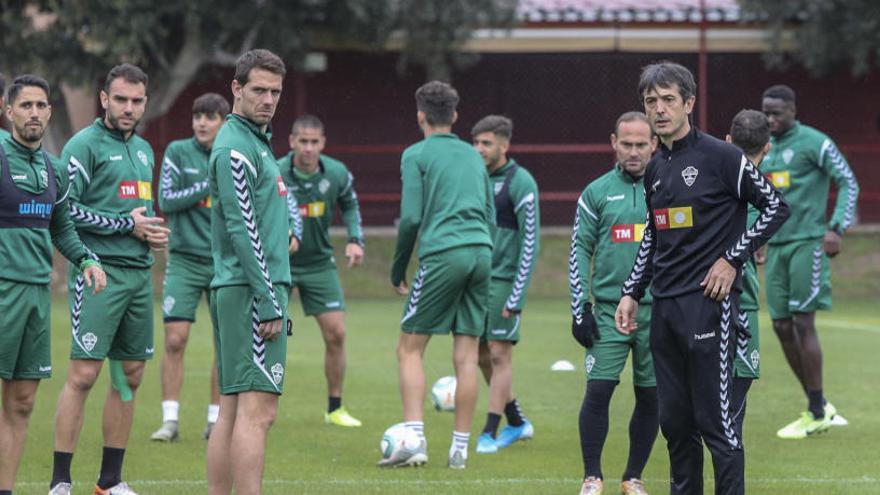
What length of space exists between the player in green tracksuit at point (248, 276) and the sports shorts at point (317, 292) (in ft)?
15.3

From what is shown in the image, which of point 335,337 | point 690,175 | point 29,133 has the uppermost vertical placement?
point 29,133

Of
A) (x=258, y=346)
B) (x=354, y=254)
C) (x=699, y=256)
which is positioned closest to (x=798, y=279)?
(x=354, y=254)

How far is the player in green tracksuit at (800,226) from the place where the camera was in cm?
1202

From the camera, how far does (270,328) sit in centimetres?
732

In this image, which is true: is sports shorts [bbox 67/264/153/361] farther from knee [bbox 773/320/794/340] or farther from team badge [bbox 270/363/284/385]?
knee [bbox 773/320/794/340]

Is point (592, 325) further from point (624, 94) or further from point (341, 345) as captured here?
A: point (624, 94)

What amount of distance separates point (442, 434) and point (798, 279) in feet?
10.1

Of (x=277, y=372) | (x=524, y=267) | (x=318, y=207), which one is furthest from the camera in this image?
(x=318, y=207)

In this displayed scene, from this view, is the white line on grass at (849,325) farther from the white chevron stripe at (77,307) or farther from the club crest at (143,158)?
the white chevron stripe at (77,307)

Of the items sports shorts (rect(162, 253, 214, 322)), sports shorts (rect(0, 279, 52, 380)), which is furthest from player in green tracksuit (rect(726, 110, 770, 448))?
sports shorts (rect(162, 253, 214, 322))

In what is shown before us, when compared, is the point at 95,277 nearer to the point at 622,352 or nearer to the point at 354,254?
the point at 622,352

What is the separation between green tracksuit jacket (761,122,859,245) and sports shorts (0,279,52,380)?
245 inches

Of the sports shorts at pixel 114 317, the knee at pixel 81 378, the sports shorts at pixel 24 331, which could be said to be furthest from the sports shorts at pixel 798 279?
the sports shorts at pixel 24 331

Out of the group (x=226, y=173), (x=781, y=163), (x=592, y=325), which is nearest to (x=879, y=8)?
(x=781, y=163)
